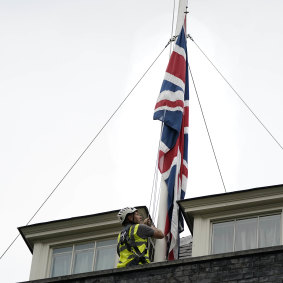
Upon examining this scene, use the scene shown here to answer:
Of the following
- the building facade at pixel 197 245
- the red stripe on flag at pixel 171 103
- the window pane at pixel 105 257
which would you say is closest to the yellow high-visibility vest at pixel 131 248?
the building facade at pixel 197 245

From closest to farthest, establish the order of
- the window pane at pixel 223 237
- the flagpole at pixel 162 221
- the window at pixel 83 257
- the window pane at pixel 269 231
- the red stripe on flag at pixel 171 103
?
1. the window pane at pixel 269 231
2. the window pane at pixel 223 237
3. the flagpole at pixel 162 221
4. the window at pixel 83 257
5. the red stripe on flag at pixel 171 103

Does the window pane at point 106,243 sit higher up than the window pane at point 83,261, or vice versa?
the window pane at point 106,243

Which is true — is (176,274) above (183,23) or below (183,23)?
below

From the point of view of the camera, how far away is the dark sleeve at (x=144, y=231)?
22.7 metres

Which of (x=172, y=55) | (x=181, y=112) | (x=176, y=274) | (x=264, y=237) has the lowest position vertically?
(x=176, y=274)

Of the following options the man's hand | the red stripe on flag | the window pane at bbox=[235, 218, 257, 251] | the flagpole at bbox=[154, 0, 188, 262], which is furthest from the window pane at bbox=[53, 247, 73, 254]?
the red stripe on flag

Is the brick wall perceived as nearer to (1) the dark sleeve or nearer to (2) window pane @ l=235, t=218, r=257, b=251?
(1) the dark sleeve

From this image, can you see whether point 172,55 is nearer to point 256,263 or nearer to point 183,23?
point 183,23

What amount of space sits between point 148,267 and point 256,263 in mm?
1965

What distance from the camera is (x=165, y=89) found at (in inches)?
1048

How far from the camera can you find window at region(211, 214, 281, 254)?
22.6 metres

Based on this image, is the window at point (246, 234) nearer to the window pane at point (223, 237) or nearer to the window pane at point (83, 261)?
the window pane at point (223, 237)

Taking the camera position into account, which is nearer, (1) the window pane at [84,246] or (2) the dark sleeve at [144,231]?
(2) the dark sleeve at [144,231]

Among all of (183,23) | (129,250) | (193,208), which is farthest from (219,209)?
(183,23)
